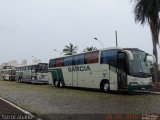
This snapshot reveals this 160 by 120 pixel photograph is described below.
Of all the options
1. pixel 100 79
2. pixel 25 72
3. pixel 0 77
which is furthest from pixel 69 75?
pixel 0 77

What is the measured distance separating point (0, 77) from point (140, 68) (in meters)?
58.4

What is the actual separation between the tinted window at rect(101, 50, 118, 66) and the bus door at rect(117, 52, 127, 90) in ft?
1.57

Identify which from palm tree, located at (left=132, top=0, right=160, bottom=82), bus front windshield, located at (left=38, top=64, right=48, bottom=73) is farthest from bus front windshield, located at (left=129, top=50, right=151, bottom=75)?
bus front windshield, located at (left=38, top=64, right=48, bottom=73)

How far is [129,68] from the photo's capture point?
24516 mm

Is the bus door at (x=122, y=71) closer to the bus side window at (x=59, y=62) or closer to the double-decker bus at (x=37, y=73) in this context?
the bus side window at (x=59, y=62)

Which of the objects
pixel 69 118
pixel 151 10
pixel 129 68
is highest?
pixel 151 10

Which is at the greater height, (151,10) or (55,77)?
(151,10)

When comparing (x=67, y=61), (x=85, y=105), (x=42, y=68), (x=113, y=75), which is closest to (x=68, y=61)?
(x=67, y=61)

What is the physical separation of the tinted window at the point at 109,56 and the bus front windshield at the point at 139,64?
4.58 ft

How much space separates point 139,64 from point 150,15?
1550 cm

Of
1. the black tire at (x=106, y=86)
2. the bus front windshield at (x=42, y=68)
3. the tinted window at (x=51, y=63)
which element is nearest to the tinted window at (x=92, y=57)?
the black tire at (x=106, y=86)

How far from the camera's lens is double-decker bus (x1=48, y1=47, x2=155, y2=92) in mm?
24547

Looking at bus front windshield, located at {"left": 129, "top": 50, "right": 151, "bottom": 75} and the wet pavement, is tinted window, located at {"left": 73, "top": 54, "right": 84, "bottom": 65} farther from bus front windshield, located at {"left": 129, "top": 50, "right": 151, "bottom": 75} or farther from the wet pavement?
the wet pavement

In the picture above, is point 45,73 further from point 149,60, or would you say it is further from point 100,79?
point 149,60
